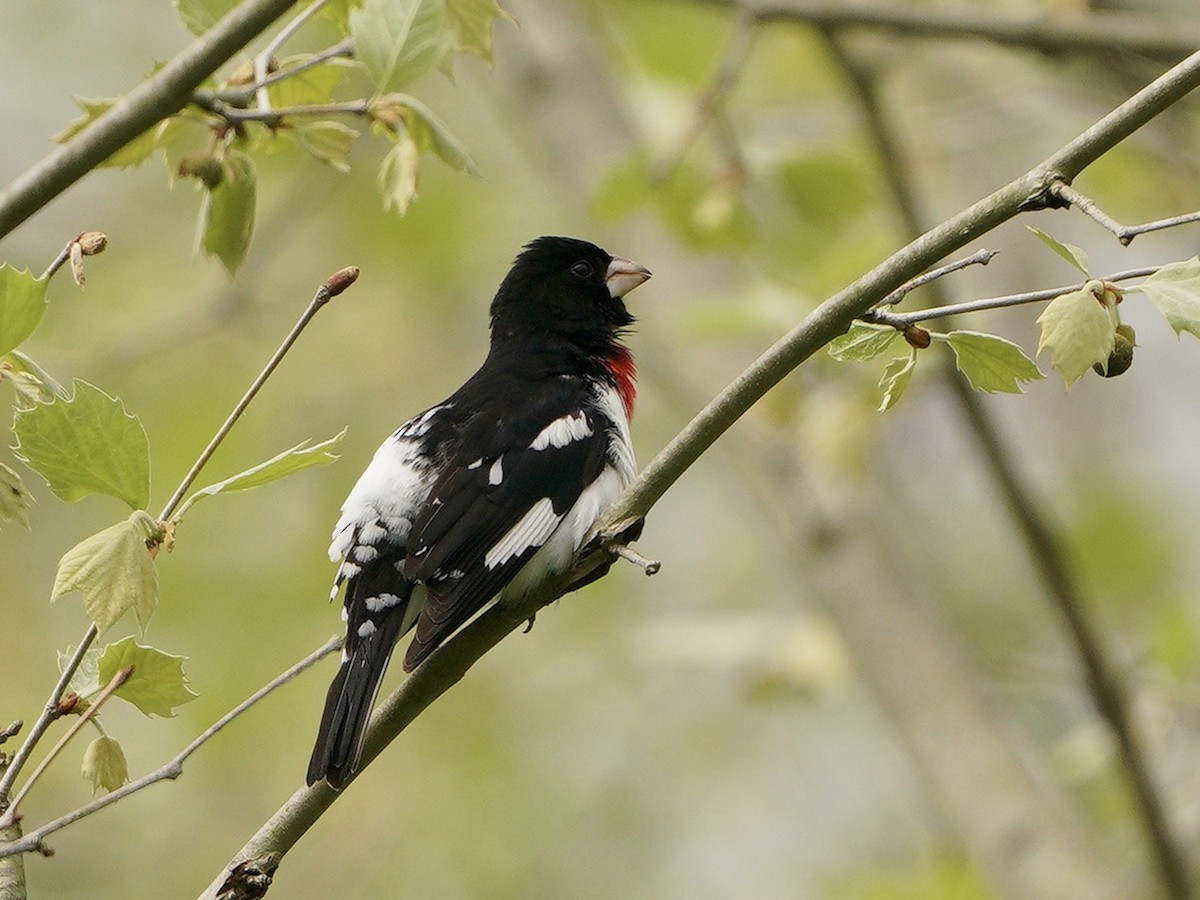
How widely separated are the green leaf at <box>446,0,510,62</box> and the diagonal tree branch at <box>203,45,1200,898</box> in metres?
0.68

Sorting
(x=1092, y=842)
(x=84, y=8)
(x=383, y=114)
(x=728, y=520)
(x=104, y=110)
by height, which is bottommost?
(x=1092, y=842)

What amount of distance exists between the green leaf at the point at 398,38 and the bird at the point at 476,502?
103 cm

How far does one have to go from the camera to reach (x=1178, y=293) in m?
1.65

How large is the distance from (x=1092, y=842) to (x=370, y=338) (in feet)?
15.9

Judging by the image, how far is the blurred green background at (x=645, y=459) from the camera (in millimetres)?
4926

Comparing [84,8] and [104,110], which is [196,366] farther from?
[104,110]

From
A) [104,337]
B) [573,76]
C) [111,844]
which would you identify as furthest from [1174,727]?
[111,844]

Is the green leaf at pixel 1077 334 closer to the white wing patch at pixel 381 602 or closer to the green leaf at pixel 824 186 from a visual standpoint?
the white wing patch at pixel 381 602

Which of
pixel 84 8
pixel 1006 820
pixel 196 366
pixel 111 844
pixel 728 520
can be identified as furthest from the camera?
pixel 728 520

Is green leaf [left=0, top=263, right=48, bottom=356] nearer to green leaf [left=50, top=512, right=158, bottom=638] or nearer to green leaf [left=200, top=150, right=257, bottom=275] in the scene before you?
green leaf [left=50, top=512, right=158, bottom=638]

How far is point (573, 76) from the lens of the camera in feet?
18.4

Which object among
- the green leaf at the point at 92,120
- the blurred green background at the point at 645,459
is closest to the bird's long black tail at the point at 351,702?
the green leaf at the point at 92,120

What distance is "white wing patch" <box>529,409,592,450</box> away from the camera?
3447mm

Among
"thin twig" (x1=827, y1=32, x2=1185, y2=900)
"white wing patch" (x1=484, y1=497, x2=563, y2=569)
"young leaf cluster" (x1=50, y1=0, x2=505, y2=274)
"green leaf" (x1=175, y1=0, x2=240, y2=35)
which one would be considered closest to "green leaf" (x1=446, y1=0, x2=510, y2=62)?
"young leaf cluster" (x1=50, y1=0, x2=505, y2=274)
